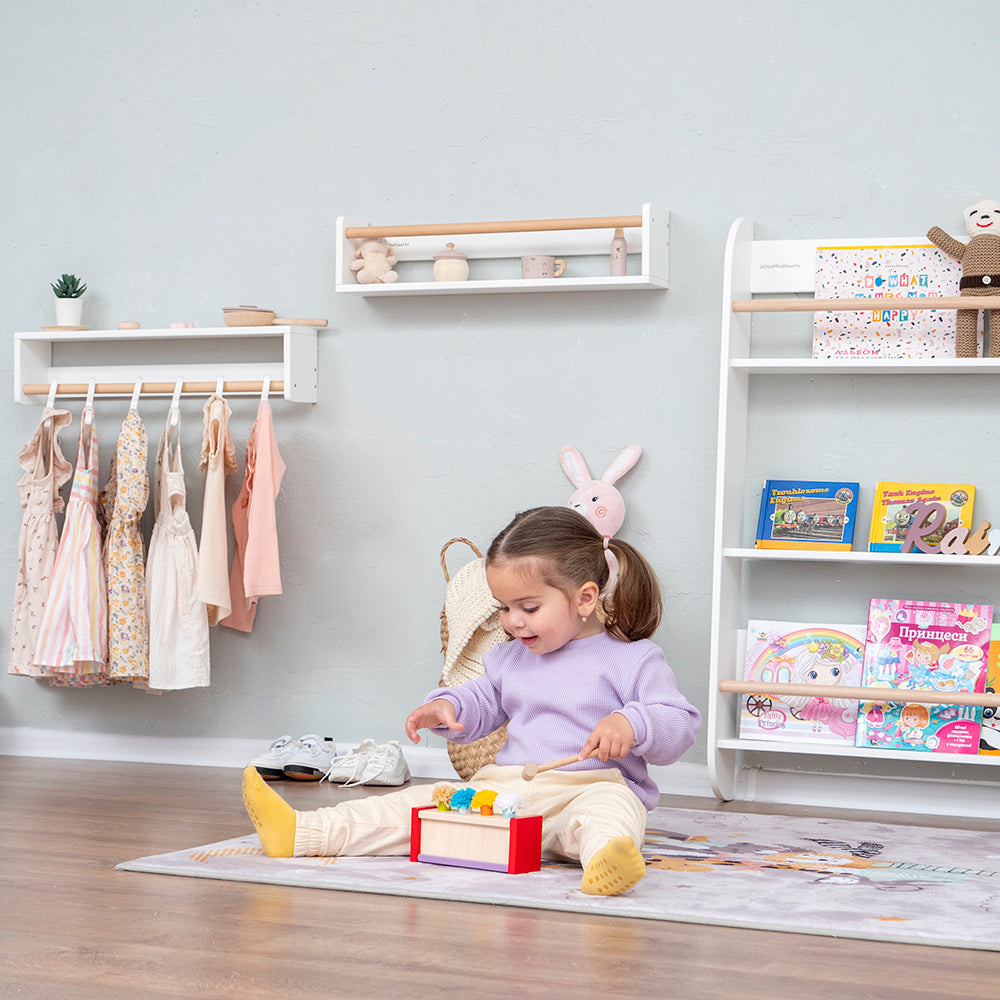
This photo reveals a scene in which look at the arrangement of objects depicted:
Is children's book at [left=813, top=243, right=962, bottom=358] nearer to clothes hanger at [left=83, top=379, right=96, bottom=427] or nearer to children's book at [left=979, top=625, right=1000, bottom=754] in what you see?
children's book at [left=979, top=625, right=1000, bottom=754]

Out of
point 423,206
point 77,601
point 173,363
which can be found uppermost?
point 423,206

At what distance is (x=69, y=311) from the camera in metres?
3.46

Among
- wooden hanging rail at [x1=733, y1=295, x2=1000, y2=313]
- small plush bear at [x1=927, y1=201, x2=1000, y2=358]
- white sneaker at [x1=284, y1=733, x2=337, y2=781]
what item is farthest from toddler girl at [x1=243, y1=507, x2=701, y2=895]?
small plush bear at [x1=927, y1=201, x2=1000, y2=358]

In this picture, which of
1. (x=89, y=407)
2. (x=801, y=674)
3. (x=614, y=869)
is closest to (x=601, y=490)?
(x=801, y=674)

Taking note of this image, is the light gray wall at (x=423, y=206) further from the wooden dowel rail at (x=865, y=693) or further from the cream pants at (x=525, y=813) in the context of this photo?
the cream pants at (x=525, y=813)

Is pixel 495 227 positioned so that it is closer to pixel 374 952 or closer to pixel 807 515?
pixel 807 515

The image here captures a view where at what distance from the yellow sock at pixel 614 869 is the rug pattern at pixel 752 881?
2cm

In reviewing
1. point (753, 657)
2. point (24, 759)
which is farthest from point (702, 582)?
point (24, 759)

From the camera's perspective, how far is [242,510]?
3.26 meters

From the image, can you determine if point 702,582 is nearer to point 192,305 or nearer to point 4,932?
point 192,305

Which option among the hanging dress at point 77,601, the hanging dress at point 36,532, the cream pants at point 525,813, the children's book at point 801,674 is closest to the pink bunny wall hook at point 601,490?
the children's book at point 801,674

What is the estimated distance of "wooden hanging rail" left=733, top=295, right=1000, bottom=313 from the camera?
272 centimetres

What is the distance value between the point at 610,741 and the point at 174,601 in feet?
4.91

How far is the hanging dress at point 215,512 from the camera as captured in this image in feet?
10.3
